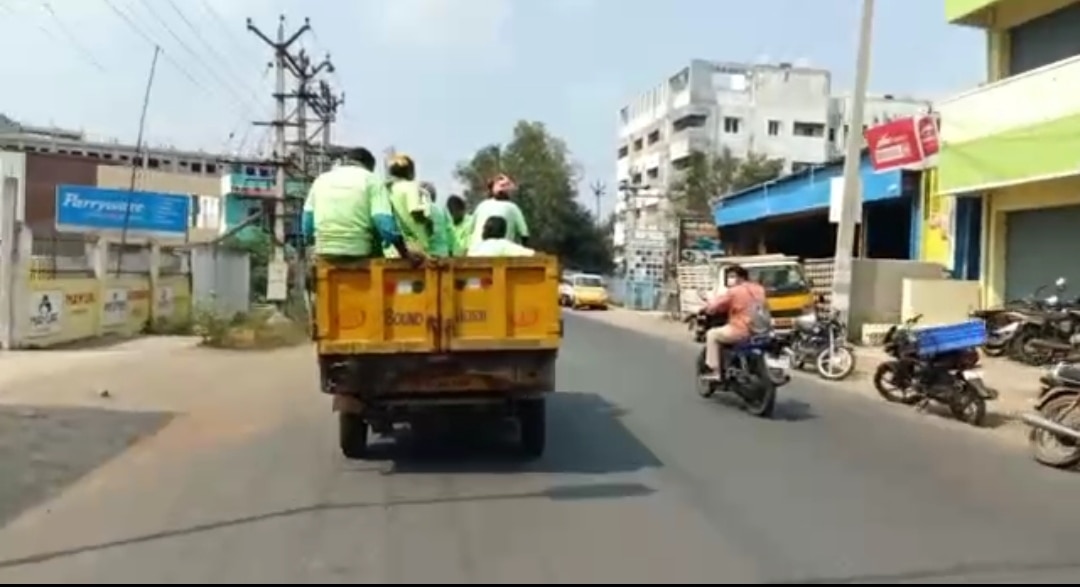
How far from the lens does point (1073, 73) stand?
803 inches

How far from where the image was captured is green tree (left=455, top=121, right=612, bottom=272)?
8069 cm

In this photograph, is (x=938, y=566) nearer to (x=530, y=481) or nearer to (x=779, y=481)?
(x=779, y=481)

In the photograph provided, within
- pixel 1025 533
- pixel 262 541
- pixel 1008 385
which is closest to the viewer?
pixel 262 541

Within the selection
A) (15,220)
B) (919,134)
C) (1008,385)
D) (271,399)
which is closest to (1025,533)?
(271,399)

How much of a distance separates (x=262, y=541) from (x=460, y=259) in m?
3.01

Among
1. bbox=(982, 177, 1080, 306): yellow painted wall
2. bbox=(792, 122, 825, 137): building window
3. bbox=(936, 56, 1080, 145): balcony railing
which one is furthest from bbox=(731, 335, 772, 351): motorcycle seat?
bbox=(792, 122, 825, 137): building window

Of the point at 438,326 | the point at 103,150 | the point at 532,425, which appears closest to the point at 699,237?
the point at 532,425

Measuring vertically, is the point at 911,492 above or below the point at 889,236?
below

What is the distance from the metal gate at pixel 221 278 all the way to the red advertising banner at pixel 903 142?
15734 mm

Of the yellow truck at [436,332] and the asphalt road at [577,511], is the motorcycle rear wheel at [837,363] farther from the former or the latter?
the yellow truck at [436,332]

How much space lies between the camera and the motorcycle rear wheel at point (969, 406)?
532 inches

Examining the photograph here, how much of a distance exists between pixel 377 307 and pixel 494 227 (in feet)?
6.24

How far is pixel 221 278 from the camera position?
31859 mm

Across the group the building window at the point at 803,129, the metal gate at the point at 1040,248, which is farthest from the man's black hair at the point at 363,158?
the building window at the point at 803,129
